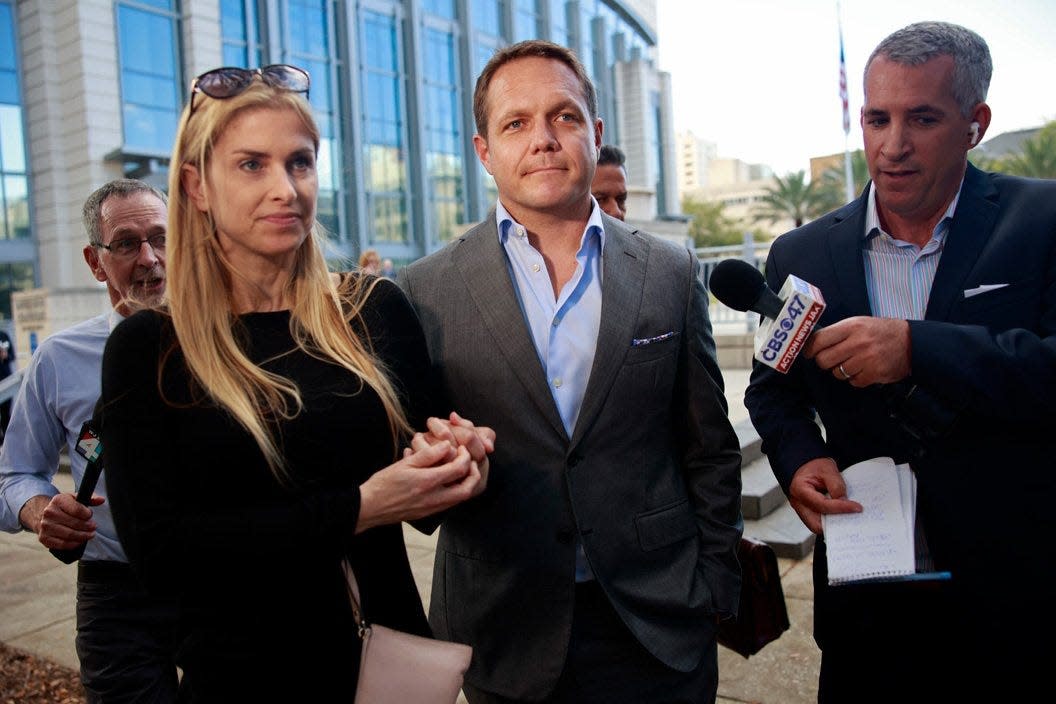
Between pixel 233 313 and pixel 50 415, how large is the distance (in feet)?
4.82

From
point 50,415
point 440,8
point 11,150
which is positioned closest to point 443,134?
point 440,8

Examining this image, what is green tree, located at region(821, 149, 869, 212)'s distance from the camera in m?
60.2

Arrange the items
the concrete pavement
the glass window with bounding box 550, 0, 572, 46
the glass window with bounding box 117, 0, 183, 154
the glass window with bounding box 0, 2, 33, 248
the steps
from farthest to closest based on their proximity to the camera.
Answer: the glass window with bounding box 550, 0, 572, 46 < the glass window with bounding box 117, 0, 183, 154 < the glass window with bounding box 0, 2, 33, 248 < the steps < the concrete pavement

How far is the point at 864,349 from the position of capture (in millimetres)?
2012

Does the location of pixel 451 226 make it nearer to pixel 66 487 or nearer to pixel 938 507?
pixel 66 487

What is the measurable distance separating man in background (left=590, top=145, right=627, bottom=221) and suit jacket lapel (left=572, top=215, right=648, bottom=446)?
2172 mm

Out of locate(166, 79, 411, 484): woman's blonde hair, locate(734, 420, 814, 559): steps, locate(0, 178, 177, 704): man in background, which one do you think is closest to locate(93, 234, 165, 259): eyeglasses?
A: locate(0, 178, 177, 704): man in background

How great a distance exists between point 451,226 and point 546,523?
31496mm

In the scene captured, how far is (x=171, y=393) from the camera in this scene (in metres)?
1.84

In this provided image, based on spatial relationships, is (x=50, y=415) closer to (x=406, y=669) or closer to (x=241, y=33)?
(x=406, y=669)

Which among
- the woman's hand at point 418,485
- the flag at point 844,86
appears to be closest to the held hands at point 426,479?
the woman's hand at point 418,485

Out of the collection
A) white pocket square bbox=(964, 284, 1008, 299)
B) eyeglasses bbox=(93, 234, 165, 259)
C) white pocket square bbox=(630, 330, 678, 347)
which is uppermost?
eyeglasses bbox=(93, 234, 165, 259)

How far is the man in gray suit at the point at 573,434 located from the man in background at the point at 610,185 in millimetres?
2122

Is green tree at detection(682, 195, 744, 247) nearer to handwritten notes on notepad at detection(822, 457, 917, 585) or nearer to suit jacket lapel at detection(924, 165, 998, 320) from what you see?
suit jacket lapel at detection(924, 165, 998, 320)
